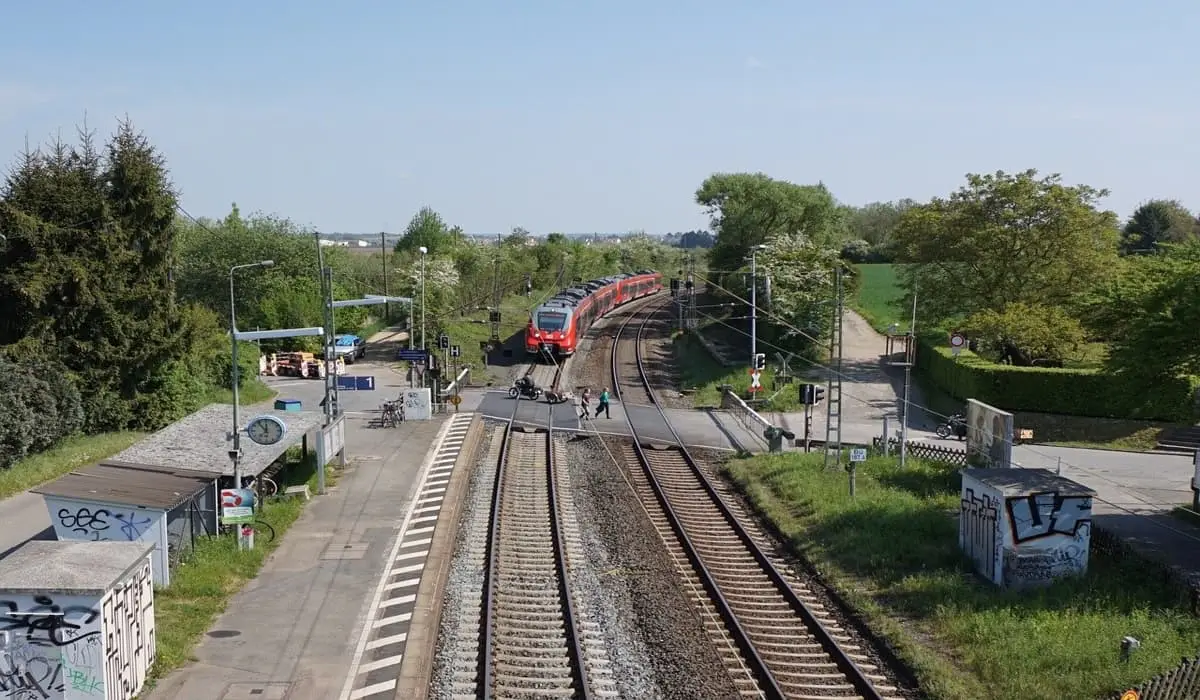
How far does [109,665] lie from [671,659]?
24.6 feet

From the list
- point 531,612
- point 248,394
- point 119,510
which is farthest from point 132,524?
point 248,394

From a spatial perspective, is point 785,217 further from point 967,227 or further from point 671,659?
point 671,659

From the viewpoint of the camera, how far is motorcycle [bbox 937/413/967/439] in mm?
34250

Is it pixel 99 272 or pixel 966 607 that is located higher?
pixel 99 272

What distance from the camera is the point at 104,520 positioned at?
56.8ft

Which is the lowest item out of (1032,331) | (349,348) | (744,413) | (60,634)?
(744,413)

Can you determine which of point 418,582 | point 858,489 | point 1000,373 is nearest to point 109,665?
point 418,582

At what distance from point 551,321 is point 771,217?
2641cm

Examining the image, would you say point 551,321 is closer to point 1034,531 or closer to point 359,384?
point 359,384

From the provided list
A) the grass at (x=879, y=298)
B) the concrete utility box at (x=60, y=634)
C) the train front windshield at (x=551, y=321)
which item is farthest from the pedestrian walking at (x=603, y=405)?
the concrete utility box at (x=60, y=634)

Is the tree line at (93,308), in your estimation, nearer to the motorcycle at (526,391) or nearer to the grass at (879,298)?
the motorcycle at (526,391)

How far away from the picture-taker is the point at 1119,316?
2467cm

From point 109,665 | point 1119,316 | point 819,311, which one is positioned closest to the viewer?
point 109,665

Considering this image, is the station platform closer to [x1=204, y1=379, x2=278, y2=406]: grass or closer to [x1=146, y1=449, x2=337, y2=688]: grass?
[x1=146, y1=449, x2=337, y2=688]: grass
